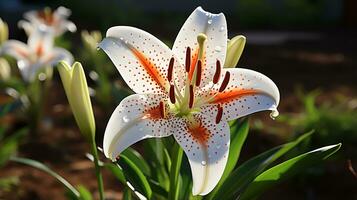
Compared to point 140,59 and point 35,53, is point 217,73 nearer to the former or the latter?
point 140,59

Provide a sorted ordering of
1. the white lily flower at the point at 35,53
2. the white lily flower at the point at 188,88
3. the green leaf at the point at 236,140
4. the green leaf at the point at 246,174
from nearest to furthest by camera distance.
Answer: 1. the white lily flower at the point at 188,88
2. the green leaf at the point at 246,174
3. the green leaf at the point at 236,140
4. the white lily flower at the point at 35,53

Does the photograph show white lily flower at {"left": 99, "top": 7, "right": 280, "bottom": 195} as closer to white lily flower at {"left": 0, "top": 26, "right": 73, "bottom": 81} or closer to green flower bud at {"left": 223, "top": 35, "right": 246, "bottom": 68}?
green flower bud at {"left": 223, "top": 35, "right": 246, "bottom": 68}

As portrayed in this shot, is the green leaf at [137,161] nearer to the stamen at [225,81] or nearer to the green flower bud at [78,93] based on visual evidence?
the green flower bud at [78,93]

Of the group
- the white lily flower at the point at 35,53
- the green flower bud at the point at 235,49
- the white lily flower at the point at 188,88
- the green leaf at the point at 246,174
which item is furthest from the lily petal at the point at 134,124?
the white lily flower at the point at 35,53

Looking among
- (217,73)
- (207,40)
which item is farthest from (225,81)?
(207,40)

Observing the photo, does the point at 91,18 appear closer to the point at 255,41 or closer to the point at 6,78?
the point at 255,41

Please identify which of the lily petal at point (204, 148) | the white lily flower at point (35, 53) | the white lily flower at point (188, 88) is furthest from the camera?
the white lily flower at point (35, 53)

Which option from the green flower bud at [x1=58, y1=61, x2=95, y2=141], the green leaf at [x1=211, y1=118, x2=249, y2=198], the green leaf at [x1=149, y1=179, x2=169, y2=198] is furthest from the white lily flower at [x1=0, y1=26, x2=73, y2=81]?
the green flower bud at [x1=58, y1=61, x2=95, y2=141]

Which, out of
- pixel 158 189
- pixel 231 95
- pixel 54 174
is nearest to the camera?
pixel 231 95
